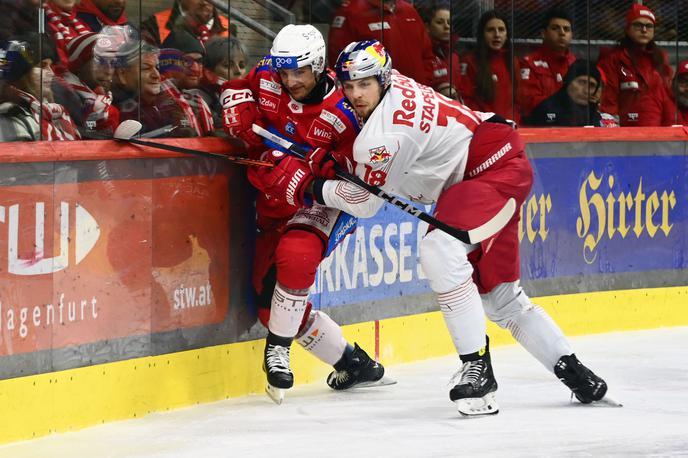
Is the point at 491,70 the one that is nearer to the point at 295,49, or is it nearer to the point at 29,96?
the point at 295,49

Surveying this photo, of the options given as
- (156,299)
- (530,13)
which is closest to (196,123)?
(156,299)

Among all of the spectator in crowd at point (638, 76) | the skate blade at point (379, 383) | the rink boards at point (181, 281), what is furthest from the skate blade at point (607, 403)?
the spectator in crowd at point (638, 76)

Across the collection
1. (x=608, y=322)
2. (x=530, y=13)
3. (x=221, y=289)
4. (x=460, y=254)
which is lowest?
(x=608, y=322)

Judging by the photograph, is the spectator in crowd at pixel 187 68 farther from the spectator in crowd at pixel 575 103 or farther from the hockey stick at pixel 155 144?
the spectator in crowd at pixel 575 103

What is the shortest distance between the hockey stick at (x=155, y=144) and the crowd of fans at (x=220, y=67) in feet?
0.37

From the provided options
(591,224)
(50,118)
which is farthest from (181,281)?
(591,224)

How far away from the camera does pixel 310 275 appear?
223 inches

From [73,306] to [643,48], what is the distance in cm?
459

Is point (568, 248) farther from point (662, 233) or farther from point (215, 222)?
point (215, 222)

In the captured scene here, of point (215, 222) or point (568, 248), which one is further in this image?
point (568, 248)

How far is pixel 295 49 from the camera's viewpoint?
5.61m

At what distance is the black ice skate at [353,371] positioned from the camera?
6.07 meters

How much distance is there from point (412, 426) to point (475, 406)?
289 millimetres

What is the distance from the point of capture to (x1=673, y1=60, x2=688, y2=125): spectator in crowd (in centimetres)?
862
